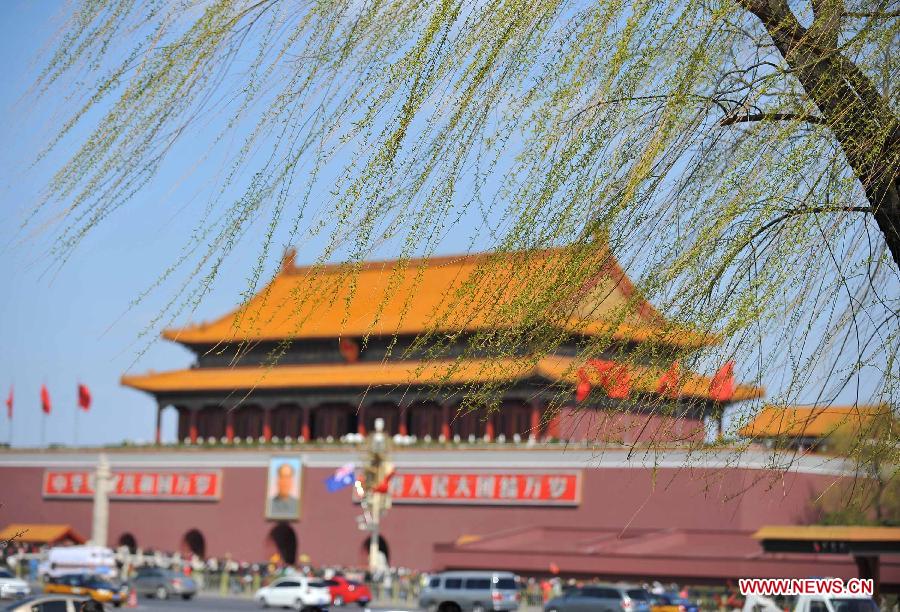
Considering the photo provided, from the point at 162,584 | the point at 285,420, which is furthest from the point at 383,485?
the point at 285,420

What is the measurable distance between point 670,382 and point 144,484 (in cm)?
5652

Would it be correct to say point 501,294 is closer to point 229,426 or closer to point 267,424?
point 267,424

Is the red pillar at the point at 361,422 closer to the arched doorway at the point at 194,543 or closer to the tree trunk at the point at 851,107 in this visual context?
the arched doorway at the point at 194,543

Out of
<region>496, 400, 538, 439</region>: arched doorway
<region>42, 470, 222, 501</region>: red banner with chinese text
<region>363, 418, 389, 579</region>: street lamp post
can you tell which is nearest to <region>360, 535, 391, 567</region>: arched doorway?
<region>363, 418, 389, 579</region>: street lamp post

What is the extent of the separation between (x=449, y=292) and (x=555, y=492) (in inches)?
1803

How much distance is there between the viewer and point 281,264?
4770 mm

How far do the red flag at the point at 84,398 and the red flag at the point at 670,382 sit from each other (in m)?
58.2

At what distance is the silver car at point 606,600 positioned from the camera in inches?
1255

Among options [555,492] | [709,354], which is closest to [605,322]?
[709,354]

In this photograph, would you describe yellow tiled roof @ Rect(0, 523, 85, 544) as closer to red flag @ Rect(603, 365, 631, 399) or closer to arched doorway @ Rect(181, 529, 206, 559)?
arched doorway @ Rect(181, 529, 206, 559)

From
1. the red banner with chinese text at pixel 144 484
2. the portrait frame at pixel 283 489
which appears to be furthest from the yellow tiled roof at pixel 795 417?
the red banner with chinese text at pixel 144 484

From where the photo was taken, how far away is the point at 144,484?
5975 centimetres

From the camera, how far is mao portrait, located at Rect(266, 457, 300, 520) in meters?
56.2

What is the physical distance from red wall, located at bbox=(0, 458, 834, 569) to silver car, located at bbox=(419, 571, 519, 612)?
8.94m
